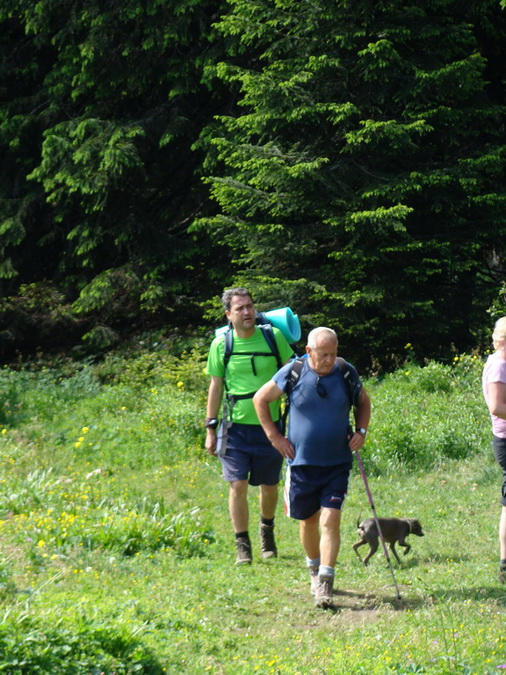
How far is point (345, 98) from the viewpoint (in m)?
13.5

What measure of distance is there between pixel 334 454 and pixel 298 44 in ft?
29.9

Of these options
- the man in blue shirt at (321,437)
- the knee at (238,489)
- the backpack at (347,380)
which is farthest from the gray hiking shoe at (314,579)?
the backpack at (347,380)

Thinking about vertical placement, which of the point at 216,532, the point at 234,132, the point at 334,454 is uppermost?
the point at 234,132

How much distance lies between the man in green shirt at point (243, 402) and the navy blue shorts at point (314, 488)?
2.79 feet

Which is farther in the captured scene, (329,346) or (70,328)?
(70,328)

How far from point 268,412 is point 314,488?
0.57m

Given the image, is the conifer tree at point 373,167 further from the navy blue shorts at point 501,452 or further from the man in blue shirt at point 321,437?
the man in blue shirt at point 321,437

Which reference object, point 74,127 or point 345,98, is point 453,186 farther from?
point 74,127

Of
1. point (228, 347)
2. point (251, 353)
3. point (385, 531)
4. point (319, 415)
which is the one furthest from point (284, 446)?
point (385, 531)

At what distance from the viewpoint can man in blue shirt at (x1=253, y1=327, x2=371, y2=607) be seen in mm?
5844

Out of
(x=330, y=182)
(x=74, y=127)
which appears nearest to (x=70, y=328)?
(x=74, y=127)

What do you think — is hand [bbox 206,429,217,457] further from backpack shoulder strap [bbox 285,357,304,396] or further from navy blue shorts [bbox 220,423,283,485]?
backpack shoulder strap [bbox 285,357,304,396]

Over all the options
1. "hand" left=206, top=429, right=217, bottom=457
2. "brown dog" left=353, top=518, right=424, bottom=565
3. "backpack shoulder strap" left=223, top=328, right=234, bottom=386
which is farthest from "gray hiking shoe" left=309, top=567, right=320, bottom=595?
"backpack shoulder strap" left=223, top=328, right=234, bottom=386

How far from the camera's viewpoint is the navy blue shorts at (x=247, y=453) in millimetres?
6992
